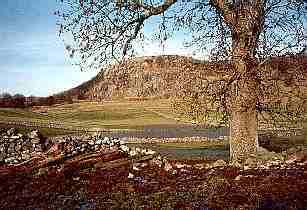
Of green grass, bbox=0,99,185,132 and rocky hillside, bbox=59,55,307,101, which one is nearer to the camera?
rocky hillside, bbox=59,55,307,101

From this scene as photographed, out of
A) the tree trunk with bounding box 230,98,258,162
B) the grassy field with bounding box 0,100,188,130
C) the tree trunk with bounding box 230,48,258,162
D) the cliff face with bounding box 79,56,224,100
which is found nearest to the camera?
the tree trunk with bounding box 230,48,258,162

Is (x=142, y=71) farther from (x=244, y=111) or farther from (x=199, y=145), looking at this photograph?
(x=199, y=145)

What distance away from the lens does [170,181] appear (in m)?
15.7

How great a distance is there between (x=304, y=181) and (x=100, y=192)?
16.8ft

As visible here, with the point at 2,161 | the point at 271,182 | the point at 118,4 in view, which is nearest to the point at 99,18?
the point at 118,4

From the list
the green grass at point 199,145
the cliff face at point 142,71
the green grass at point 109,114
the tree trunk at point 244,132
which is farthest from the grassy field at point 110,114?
the tree trunk at point 244,132

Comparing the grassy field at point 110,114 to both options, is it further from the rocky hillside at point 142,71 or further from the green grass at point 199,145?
the rocky hillside at point 142,71

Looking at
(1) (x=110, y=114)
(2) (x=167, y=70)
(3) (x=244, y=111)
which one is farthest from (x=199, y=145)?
(1) (x=110, y=114)

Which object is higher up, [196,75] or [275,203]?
[196,75]

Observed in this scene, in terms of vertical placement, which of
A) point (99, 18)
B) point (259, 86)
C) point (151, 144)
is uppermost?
point (99, 18)

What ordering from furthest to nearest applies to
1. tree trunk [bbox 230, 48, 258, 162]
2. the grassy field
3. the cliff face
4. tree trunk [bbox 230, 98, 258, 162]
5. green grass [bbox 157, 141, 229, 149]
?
the grassy field
green grass [bbox 157, 141, 229, 149]
the cliff face
tree trunk [bbox 230, 98, 258, 162]
tree trunk [bbox 230, 48, 258, 162]

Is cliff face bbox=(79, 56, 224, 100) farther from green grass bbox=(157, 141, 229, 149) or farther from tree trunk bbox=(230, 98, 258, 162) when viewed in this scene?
green grass bbox=(157, 141, 229, 149)

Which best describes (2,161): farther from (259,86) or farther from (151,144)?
(151,144)

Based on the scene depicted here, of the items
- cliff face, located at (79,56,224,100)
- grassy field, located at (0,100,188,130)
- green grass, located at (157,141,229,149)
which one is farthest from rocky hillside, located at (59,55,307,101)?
grassy field, located at (0,100,188,130)
